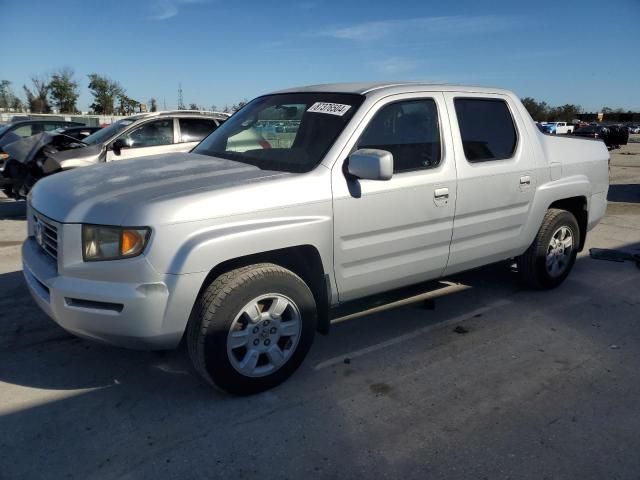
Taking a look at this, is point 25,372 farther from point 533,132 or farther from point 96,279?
point 533,132

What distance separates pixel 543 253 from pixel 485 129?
4.45 feet

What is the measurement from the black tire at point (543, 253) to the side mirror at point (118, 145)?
5.88m

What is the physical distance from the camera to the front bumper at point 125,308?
101 inches

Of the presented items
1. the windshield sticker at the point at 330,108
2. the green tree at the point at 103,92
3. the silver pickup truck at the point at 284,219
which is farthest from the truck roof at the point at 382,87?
the green tree at the point at 103,92

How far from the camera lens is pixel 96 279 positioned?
2604mm

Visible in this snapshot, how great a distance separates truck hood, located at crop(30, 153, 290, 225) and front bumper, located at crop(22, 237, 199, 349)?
33cm

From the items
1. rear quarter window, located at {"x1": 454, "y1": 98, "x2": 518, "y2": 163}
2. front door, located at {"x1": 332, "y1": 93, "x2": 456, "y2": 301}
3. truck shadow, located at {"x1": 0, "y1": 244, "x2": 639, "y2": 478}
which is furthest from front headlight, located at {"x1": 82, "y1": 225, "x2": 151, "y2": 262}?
rear quarter window, located at {"x1": 454, "y1": 98, "x2": 518, "y2": 163}

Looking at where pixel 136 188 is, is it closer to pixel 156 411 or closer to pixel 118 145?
pixel 156 411

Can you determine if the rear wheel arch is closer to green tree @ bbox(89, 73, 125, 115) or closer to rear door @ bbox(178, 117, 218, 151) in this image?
rear door @ bbox(178, 117, 218, 151)

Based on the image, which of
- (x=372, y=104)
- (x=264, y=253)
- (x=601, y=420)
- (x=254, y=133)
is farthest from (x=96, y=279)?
(x=601, y=420)

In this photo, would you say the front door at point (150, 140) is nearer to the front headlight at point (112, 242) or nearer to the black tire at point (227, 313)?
the front headlight at point (112, 242)

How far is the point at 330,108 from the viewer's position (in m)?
3.48

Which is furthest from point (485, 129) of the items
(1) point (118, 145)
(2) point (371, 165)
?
(1) point (118, 145)

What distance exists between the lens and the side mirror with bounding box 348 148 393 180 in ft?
9.67
